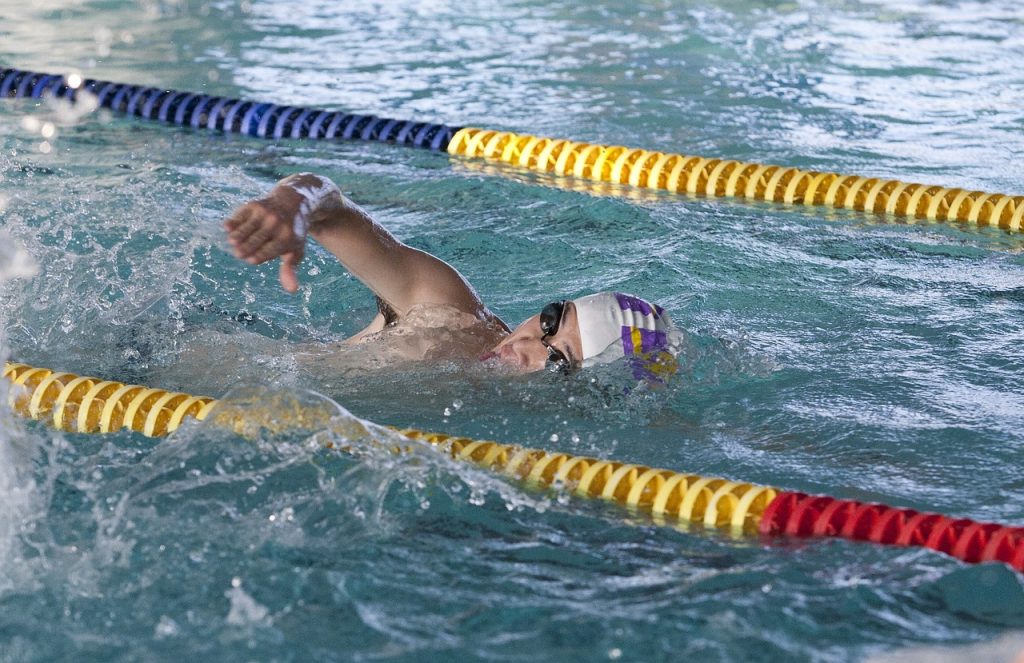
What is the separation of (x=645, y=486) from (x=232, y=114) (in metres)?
4.80

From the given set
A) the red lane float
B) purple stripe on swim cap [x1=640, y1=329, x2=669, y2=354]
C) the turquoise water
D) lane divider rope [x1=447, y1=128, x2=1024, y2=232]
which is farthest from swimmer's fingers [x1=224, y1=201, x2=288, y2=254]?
lane divider rope [x1=447, y1=128, x2=1024, y2=232]

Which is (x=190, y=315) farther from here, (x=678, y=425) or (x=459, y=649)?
(x=459, y=649)

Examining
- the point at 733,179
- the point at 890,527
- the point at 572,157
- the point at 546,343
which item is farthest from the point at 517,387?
the point at 572,157

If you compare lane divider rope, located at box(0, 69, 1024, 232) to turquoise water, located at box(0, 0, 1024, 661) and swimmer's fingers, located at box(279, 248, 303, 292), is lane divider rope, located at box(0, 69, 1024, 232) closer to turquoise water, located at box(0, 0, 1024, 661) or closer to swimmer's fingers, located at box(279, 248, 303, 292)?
turquoise water, located at box(0, 0, 1024, 661)

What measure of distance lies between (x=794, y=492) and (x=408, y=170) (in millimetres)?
3846

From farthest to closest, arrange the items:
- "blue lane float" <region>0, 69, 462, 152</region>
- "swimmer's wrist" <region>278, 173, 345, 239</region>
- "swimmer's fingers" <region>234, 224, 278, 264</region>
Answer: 1. "blue lane float" <region>0, 69, 462, 152</region>
2. "swimmer's wrist" <region>278, 173, 345, 239</region>
3. "swimmer's fingers" <region>234, 224, 278, 264</region>

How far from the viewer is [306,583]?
2.64 metres

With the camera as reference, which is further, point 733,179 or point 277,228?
point 733,179

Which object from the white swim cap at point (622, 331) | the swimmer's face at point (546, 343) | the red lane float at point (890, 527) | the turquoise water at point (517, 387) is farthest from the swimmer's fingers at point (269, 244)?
the red lane float at point (890, 527)

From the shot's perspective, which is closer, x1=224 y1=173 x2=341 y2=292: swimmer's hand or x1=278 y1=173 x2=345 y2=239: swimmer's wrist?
x1=224 y1=173 x2=341 y2=292: swimmer's hand

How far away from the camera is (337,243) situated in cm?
346

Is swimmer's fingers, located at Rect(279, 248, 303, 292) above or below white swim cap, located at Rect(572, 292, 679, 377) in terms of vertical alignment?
above

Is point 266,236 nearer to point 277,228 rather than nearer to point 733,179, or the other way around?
point 277,228

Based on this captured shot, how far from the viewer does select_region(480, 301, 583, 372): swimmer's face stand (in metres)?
3.61
